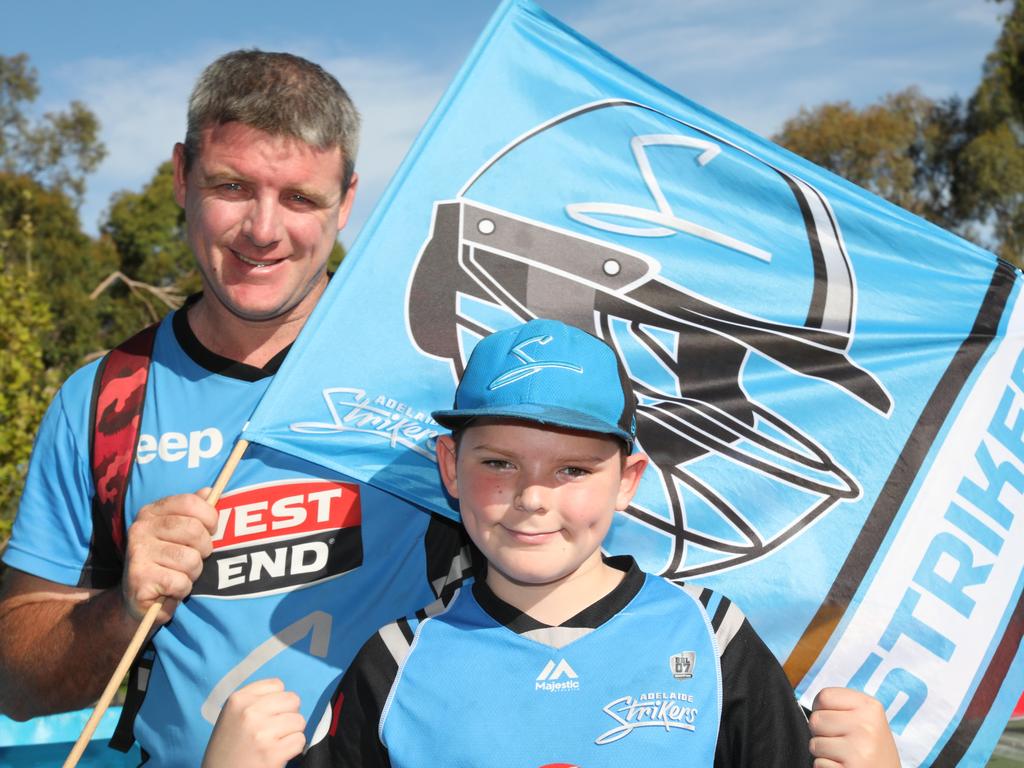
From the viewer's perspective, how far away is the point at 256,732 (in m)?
2.10

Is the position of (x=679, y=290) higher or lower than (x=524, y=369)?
higher

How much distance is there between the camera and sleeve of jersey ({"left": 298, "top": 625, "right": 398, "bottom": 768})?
84.4 inches

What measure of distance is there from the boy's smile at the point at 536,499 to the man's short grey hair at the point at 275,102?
100cm

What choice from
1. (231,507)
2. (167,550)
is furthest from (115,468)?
(167,550)

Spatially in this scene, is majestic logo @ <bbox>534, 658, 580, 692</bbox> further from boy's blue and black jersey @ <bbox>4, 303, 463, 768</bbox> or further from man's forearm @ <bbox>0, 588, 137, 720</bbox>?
man's forearm @ <bbox>0, 588, 137, 720</bbox>

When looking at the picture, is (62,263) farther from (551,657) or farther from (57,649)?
(551,657)

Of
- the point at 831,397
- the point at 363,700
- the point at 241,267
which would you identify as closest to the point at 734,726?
the point at 363,700

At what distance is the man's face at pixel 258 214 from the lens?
2.74 m

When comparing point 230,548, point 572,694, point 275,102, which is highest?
point 275,102

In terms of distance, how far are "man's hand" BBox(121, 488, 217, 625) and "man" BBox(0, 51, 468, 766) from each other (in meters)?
0.10

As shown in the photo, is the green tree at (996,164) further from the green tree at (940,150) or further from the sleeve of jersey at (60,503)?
the sleeve of jersey at (60,503)

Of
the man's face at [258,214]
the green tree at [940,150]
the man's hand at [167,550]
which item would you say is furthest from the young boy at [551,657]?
the green tree at [940,150]

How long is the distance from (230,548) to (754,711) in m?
1.30

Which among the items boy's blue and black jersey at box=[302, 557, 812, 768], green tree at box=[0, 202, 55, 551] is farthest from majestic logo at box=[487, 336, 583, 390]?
green tree at box=[0, 202, 55, 551]
